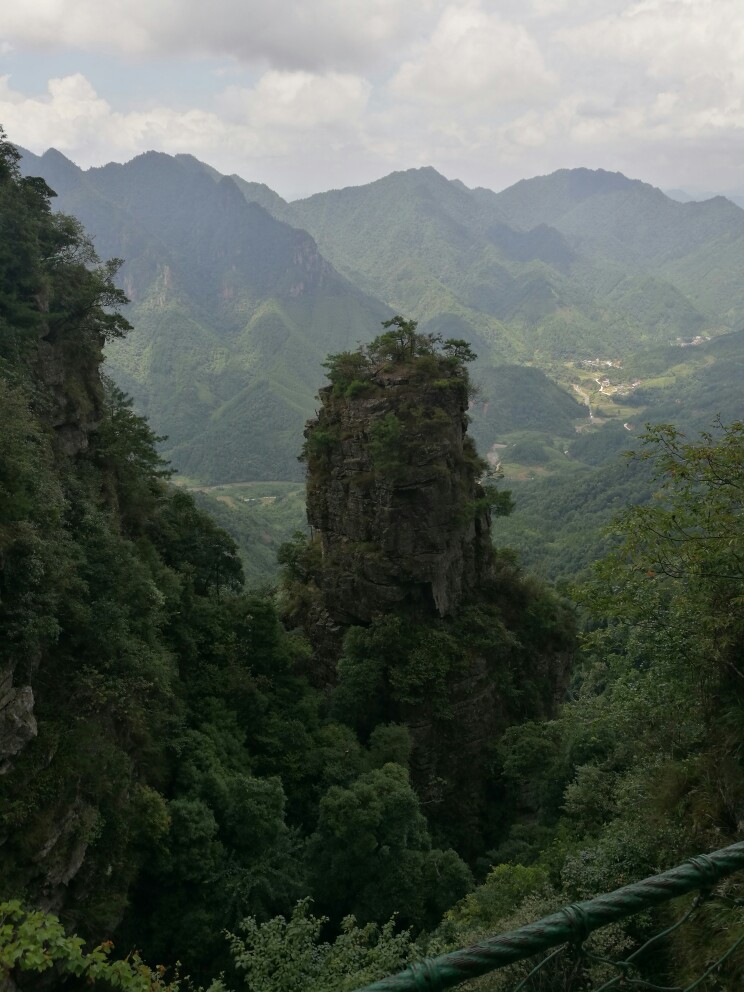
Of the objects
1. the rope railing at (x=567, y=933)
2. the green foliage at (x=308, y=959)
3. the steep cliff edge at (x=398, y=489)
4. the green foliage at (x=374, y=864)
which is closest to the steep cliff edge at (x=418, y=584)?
the steep cliff edge at (x=398, y=489)

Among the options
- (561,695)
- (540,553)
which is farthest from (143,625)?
(540,553)

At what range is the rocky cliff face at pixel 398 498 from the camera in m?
34.5

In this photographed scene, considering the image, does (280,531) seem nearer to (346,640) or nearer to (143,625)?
(346,640)

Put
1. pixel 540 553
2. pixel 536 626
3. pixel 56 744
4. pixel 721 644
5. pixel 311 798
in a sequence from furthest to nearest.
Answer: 1. pixel 540 553
2. pixel 536 626
3. pixel 311 798
4. pixel 56 744
5. pixel 721 644

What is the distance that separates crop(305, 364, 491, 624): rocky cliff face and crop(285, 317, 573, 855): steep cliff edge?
73 millimetres

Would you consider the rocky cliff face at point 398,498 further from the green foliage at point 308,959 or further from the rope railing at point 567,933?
the rope railing at point 567,933

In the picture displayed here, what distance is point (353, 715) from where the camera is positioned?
108ft

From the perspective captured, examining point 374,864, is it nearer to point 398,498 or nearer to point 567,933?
point 398,498

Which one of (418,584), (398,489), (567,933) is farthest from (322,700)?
(567,933)

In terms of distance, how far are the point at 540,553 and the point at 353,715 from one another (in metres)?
99.2

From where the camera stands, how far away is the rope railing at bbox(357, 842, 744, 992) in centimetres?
278

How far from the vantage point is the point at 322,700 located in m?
33.6

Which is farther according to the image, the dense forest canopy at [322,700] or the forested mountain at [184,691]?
the forested mountain at [184,691]

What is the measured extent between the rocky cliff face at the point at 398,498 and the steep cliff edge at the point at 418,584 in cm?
7
